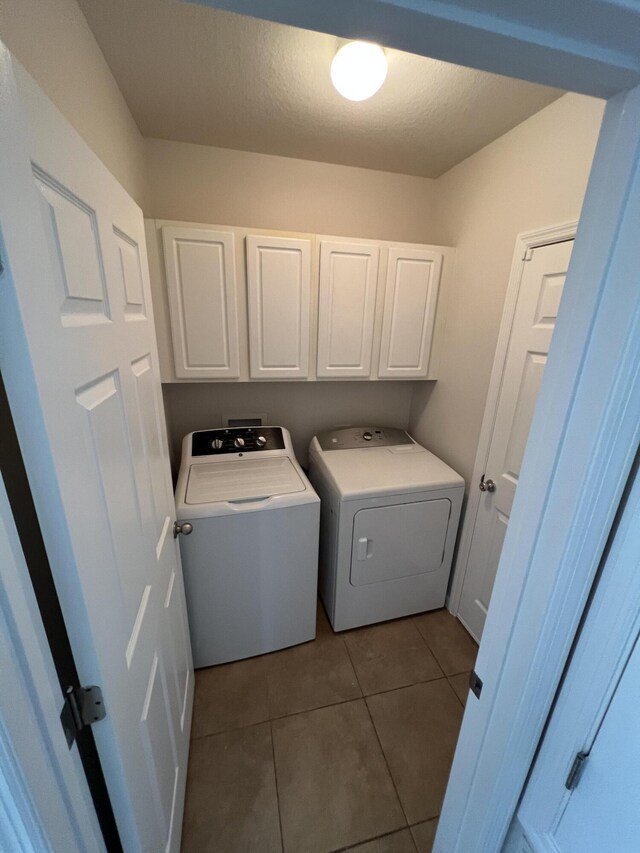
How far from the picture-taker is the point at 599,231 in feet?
1.66

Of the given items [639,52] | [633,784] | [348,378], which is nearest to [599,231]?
[639,52]

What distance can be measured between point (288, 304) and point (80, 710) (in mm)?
1666

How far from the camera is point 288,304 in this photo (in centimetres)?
177

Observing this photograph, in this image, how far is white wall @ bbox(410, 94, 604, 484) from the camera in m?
1.29

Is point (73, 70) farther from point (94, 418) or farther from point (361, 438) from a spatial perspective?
point (361, 438)

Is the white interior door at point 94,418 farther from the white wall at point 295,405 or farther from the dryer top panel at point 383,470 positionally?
the white wall at point 295,405

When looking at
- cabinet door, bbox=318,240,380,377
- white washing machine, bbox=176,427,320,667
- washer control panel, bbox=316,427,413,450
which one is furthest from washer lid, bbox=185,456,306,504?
cabinet door, bbox=318,240,380,377

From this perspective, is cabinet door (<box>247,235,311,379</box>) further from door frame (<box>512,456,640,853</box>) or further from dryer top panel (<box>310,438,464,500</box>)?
door frame (<box>512,456,640,853</box>)

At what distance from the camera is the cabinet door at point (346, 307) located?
1763 mm

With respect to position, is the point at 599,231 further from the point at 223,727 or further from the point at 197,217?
the point at 223,727

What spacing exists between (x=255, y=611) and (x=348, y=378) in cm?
135

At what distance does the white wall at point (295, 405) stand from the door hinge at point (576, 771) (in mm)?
1886

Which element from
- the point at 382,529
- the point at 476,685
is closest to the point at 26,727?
the point at 476,685

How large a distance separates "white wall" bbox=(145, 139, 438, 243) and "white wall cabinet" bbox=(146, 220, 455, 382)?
378 millimetres
